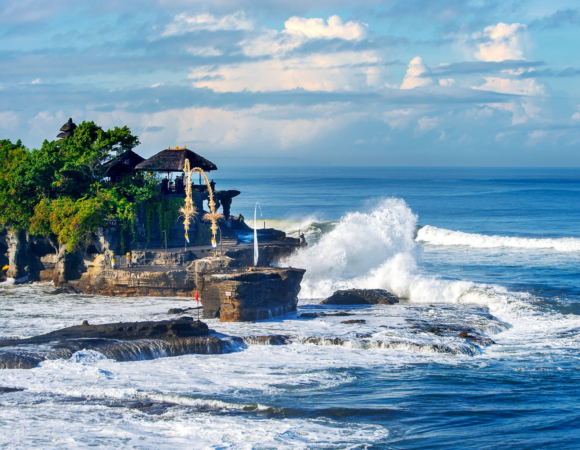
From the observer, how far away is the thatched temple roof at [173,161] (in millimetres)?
39688

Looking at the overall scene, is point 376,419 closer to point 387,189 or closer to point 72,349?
point 72,349

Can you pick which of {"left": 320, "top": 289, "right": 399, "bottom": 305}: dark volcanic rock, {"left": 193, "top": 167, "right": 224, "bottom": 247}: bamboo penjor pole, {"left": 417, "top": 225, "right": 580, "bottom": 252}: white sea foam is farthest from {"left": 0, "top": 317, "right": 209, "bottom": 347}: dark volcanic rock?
{"left": 417, "top": 225, "right": 580, "bottom": 252}: white sea foam

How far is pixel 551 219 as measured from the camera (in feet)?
233

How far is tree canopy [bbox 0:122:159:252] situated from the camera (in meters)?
35.8

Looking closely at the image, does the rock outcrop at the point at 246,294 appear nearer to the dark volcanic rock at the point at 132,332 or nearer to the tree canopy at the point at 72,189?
the dark volcanic rock at the point at 132,332

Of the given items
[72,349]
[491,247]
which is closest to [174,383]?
[72,349]

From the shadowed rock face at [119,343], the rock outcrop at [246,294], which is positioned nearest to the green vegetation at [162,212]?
the rock outcrop at [246,294]

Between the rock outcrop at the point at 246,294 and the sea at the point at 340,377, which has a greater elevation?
the rock outcrop at the point at 246,294

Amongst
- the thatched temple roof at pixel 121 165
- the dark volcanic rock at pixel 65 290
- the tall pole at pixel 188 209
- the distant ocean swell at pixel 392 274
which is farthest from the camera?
the thatched temple roof at pixel 121 165

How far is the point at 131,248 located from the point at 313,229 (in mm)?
31515

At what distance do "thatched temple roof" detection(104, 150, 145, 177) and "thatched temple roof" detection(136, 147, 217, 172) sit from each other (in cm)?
101

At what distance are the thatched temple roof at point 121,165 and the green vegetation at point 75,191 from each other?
305 mm

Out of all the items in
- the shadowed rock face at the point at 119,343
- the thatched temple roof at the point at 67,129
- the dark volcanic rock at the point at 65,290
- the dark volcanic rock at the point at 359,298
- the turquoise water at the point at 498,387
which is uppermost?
the thatched temple roof at the point at 67,129

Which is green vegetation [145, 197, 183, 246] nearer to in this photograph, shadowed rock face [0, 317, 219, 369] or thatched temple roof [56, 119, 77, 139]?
thatched temple roof [56, 119, 77, 139]
